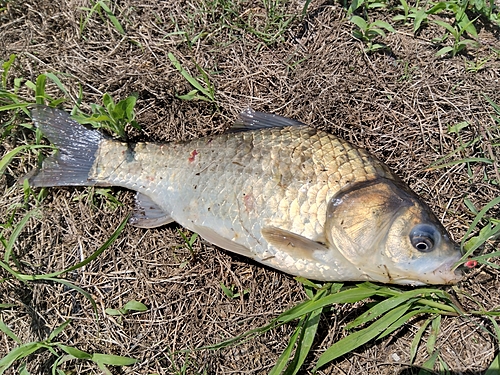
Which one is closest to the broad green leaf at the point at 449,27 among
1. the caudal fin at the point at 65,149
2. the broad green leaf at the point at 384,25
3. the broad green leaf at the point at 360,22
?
the broad green leaf at the point at 384,25

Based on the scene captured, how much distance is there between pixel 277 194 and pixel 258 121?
2.12ft

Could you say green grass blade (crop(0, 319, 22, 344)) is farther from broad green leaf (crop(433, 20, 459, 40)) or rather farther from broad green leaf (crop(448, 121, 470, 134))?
broad green leaf (crop(433, 20, 459, 40))

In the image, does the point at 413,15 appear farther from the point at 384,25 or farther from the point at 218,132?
the point at 218,132

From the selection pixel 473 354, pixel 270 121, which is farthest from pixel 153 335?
pixel 473 354

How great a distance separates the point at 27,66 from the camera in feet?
10.3

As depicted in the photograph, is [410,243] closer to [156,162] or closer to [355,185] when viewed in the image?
[355,185]

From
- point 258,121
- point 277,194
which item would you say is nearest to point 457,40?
point 258,121

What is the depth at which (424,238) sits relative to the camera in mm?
2281

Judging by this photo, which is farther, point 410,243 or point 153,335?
point 153,335

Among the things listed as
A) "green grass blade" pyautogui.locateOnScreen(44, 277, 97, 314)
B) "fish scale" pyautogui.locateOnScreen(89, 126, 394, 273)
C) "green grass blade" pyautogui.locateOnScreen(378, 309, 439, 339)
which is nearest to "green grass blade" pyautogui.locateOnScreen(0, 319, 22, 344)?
"green grass blade" pyautogui.locateOnScreen(44, 277, 97, 314)

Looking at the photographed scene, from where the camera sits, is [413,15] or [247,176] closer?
[247,176]

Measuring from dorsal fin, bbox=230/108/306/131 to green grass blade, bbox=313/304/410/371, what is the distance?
135 centimetres

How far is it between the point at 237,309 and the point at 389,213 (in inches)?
47.4

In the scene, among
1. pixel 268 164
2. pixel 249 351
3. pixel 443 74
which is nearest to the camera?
pixel 268 164
